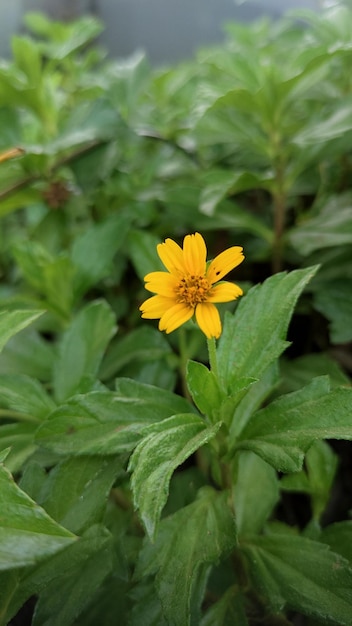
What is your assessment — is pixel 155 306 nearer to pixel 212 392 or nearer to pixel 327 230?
pixel 212 392

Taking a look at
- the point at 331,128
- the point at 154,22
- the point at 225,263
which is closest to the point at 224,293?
the point at 225,263

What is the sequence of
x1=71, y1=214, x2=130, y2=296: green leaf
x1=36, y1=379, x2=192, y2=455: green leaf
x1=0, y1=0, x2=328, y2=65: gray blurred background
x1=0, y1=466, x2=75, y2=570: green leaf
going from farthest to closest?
1. x1=0, y1=0, x2=328, y2=65: gray blurred background
2. x1=71, y1=214, x2=130, y2=296: green leaf
3. x1=36, y1=379, x2=192, y2=455: green leaf
4. x1=0, y1=466, x2=75, y2=570: green leaf

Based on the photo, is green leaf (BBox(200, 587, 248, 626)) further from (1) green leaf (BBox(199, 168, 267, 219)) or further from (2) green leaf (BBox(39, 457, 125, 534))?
(1) green leaf (BBox(199, 168, 267, 219))

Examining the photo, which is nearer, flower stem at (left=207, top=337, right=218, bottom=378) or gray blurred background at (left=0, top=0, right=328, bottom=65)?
flower stem at (left=207, top=337, right=218, bottom=378)

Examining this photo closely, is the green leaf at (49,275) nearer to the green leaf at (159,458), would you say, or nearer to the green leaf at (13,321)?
the green leaf at (13,321)

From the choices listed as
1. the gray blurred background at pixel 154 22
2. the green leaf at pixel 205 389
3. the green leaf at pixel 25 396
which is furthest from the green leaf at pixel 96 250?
the gray blurred background at pixel 154 22

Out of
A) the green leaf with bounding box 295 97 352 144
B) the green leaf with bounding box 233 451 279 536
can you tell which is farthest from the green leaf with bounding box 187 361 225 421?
the green leaf with bounding box 295 97 352 144
